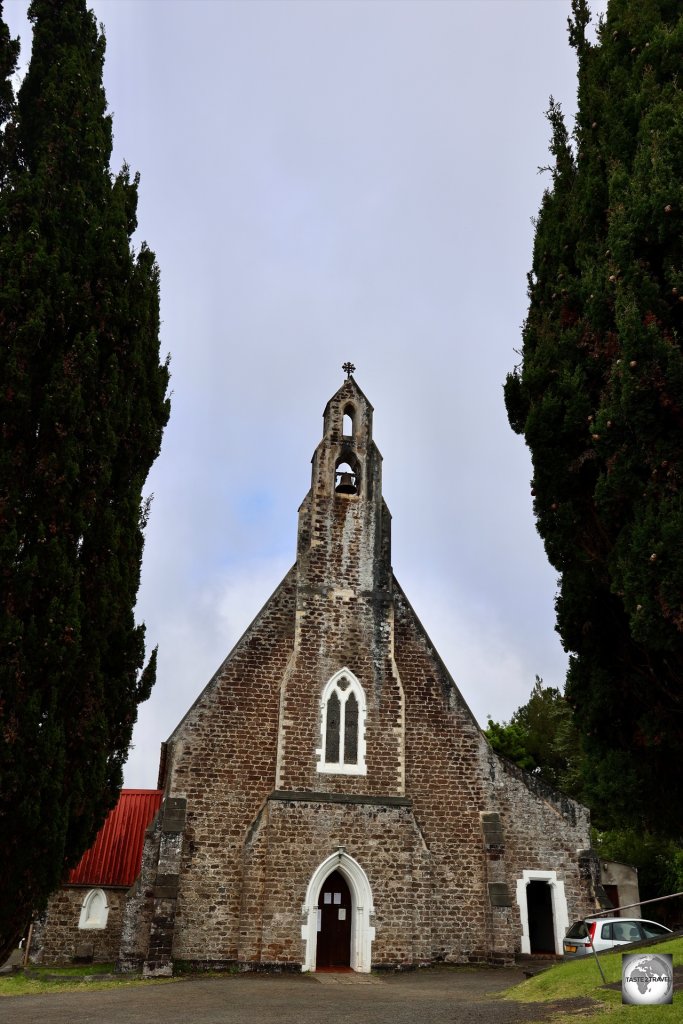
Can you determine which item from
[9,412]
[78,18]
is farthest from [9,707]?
[78,18]

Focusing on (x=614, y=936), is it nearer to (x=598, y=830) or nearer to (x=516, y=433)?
(x=516, y=433)

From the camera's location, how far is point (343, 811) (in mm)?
19797

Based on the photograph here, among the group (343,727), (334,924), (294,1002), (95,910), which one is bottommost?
(294,1002)

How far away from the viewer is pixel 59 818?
31.8 ft

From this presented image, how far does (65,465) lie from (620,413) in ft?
22.4

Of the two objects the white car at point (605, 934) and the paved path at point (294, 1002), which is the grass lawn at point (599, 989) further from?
the white car at point (605, 934)

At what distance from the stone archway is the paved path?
641mm

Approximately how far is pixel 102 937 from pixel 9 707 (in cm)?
1405

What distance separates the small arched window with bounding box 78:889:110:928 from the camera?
20484 mm

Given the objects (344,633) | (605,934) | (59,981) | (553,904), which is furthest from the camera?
(344,633)

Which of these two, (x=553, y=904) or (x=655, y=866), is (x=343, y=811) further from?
(x=655, y=866)

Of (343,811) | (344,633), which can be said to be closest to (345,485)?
(344,633)

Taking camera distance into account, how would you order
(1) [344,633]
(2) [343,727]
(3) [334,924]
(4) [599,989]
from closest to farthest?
(4) [599,989] → (3) [334,924] → (2) [343,727] → (1) [344,633]

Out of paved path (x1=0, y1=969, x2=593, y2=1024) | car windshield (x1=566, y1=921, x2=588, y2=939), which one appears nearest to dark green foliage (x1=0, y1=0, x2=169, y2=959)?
paved path (x1=0, y1=969, x2=593, y2=1024)
